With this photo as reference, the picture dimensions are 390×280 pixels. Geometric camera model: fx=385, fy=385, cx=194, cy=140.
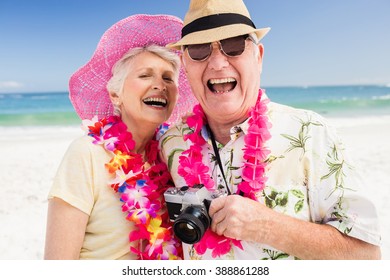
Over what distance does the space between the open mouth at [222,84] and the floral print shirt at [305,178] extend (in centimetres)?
18

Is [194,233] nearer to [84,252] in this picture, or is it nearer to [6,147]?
[84,252]

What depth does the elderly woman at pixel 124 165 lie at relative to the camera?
1.81 meters

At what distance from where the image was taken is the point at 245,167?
1688 millimetres

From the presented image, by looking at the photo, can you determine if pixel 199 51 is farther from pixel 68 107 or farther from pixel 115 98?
pixel 68 107

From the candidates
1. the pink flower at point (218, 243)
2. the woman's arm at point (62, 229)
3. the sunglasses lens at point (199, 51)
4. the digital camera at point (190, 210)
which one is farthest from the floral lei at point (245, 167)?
the woman's arm at point (62, 229)

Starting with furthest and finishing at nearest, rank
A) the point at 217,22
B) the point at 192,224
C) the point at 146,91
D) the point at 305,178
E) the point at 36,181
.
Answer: the point at 36,181, the point at 146,91, the point at 217,22, the point at 305,178, the point at 192,224

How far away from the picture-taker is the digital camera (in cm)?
151

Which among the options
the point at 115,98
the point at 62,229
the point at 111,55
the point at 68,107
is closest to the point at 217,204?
the point at 62,229

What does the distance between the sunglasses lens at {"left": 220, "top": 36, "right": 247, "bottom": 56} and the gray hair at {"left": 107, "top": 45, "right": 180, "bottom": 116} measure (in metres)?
0.51

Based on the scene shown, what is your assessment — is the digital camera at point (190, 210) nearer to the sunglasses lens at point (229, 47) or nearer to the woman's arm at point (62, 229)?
the woman's arm at point (62, 229)

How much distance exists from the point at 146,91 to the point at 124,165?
423mm

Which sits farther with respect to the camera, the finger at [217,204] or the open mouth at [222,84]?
the open mouth at [222,84]

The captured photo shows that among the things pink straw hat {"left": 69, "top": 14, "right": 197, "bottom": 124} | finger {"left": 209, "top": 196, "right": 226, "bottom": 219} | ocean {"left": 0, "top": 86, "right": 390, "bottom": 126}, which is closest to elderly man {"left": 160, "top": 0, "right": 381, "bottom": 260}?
finger {"left": 209, "top": 196, "right": 226, "bottom": 219}

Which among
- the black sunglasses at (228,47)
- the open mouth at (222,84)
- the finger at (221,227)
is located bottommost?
the finger at (221,227)
